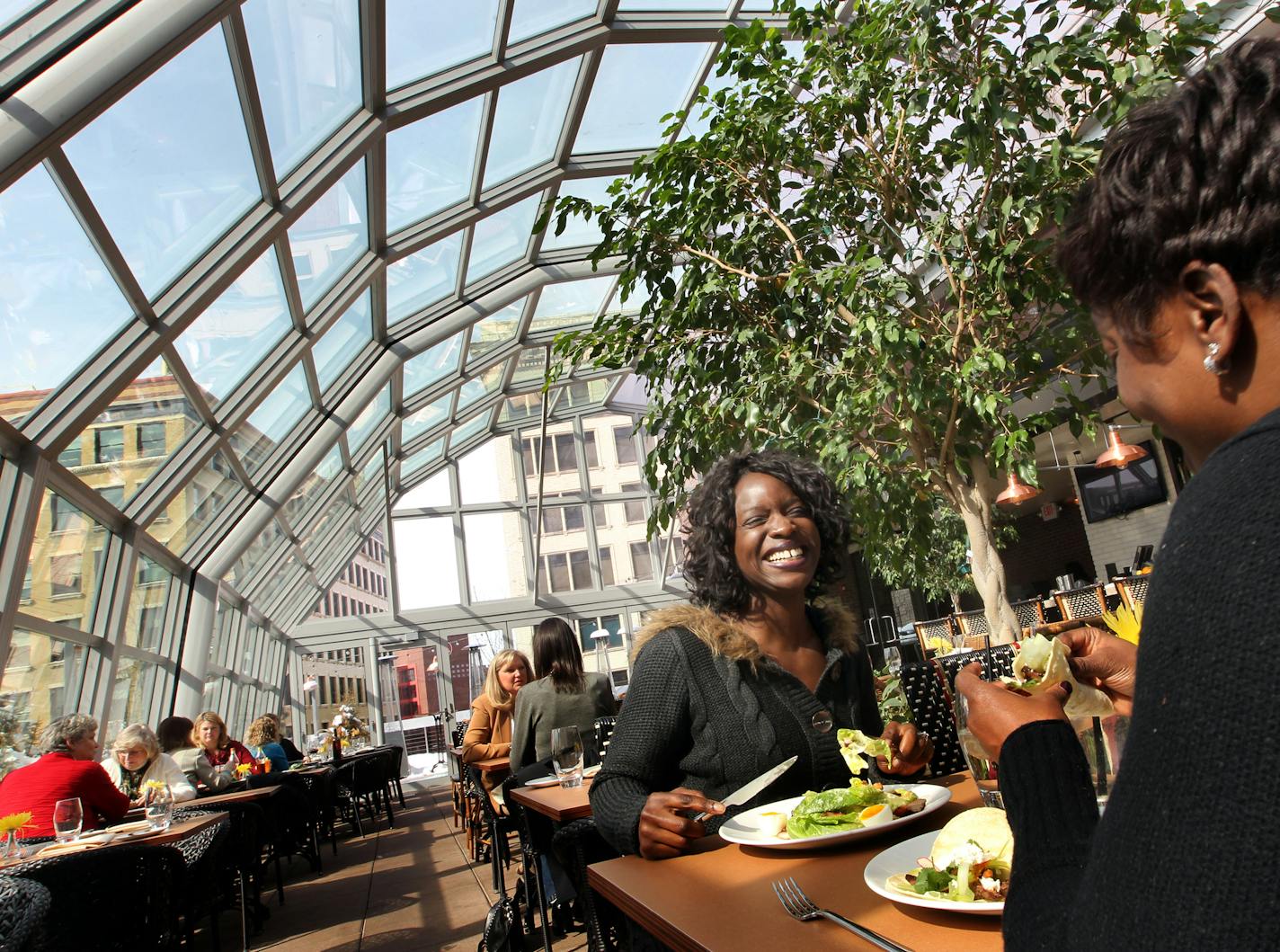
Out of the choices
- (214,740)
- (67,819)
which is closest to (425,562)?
(214,740)

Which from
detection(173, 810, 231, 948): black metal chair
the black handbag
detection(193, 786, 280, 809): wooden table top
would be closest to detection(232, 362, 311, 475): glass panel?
detection(193, 786, 280, 809): wooden table top

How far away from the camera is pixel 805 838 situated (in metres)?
1.18

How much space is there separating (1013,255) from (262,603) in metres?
12.4

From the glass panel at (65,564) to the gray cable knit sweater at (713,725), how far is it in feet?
16.2

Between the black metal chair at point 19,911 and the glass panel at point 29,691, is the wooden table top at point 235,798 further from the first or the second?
the black metal chair at point 19,911

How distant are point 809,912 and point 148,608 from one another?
863cm

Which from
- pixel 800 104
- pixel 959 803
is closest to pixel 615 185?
pixel 800 104

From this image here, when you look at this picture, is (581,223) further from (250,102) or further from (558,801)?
(558,801)

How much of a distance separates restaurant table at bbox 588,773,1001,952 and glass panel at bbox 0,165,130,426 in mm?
4180

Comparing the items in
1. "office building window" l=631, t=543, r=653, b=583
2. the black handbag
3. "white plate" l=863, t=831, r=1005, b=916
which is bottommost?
the black handbag

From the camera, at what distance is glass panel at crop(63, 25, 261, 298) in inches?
173

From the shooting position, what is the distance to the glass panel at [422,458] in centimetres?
1647

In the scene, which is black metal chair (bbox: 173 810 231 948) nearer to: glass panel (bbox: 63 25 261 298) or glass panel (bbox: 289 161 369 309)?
glass panel (bbox: 63 25 261 298)

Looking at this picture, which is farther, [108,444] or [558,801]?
[108,444]
